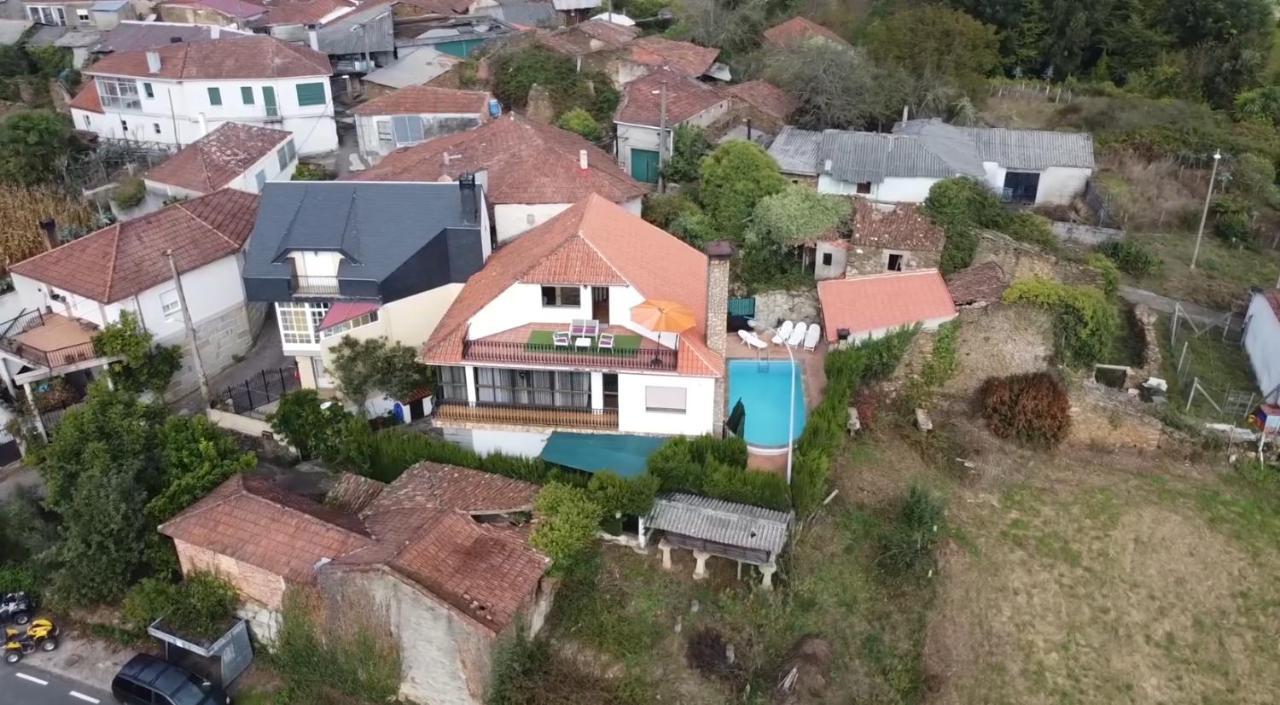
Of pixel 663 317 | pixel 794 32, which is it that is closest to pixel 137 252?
pixel 663 317

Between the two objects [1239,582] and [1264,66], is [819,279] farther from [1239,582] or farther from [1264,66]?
[1264,66]

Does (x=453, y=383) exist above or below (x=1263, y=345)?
above

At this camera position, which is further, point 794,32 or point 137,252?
point 794,32

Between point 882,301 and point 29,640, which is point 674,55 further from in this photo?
point 29,640

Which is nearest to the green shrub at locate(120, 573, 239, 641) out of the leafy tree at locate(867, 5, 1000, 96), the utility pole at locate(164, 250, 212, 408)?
the utility pole at locate(164, 250, 212, 408)

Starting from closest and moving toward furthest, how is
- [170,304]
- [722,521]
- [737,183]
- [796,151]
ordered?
1. [722,521]
2. [170,304]
3. [737,183]
4. [796,151]

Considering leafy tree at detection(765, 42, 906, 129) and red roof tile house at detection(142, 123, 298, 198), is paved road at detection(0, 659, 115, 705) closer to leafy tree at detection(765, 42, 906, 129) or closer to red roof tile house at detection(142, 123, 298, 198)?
red roof tile house at detection(142, 123, 298, 198)

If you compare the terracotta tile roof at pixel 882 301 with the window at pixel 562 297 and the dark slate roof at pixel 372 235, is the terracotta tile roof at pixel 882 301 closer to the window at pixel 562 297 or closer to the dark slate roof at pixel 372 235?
the window at pixel 562 297

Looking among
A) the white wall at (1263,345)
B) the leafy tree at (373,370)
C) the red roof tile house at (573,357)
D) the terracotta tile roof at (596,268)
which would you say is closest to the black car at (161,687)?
the red roof tile house at (573,357)
